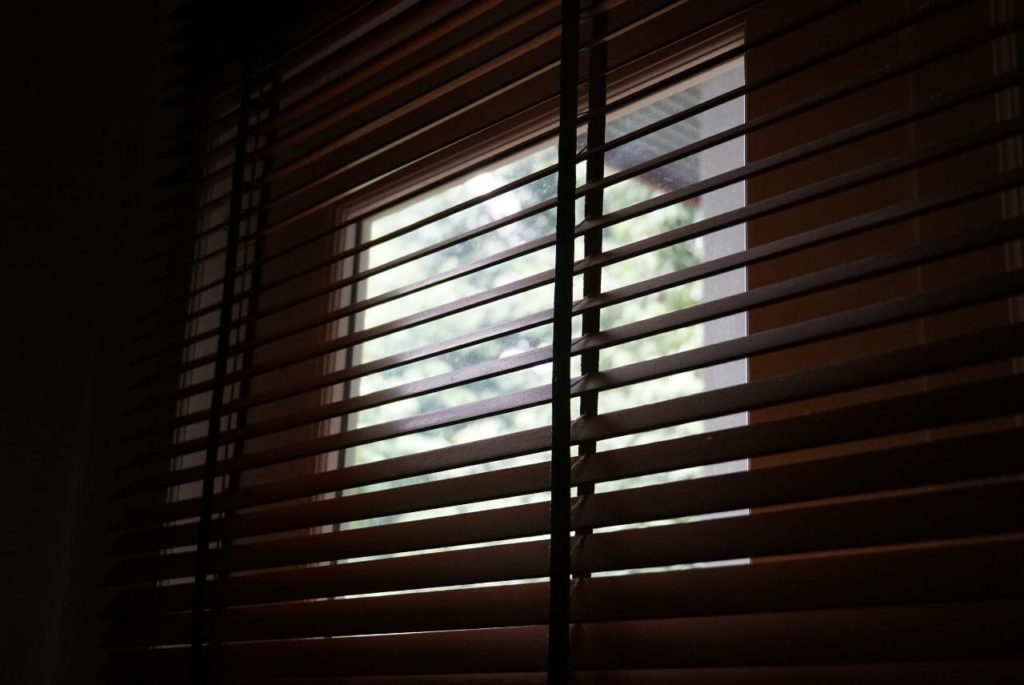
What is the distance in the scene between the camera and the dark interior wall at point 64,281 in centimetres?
167

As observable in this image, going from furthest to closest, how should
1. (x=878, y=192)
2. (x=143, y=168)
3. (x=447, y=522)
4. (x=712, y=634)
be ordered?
(x=143, y=168)
(x=447, y=522)
(x=878, y=192)
(x=712, y=634)

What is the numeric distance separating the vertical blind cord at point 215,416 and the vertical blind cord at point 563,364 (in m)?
0.58

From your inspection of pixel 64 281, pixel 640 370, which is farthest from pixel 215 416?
pixel 640 370

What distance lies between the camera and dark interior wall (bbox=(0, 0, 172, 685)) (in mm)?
1668

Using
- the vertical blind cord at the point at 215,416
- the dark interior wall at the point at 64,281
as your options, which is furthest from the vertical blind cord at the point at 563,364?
the dark interior wall at the point at 64,281

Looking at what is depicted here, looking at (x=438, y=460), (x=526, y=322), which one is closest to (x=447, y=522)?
(x=438, y=460)

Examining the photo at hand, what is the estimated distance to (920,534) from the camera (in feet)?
2.56

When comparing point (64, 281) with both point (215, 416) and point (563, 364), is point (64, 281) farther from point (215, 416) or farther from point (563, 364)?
point (563, 364)

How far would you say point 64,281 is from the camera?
1.80 metres

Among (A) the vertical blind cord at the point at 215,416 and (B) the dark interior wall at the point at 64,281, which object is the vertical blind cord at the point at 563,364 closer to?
(A) the vertical blind cord at the point at 215,416

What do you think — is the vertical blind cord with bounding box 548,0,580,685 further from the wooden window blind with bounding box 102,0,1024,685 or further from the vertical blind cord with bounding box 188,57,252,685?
the vertical blind cord with bounding box 188,57,252,685

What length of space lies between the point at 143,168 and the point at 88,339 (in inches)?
12.1

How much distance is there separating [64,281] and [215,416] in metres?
0.55

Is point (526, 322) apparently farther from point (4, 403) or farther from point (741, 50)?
point (4, 403)
